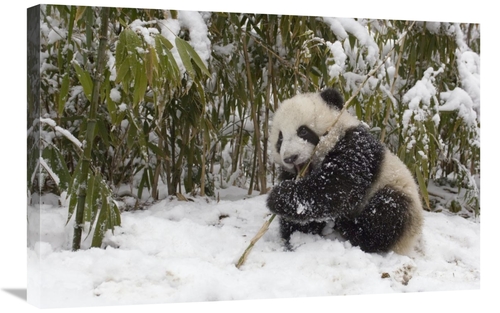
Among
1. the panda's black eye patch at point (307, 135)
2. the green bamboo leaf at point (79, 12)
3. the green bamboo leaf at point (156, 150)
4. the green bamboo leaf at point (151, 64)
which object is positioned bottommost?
the green bamboo leaf at point (156, 150)

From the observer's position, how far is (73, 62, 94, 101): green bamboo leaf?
9.55 ft

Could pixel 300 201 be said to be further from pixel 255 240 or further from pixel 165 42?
pixel 165 42

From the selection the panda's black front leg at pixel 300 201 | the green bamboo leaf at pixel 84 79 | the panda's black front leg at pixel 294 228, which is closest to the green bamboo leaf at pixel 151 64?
the green bamboo leaf at pixel 84 79

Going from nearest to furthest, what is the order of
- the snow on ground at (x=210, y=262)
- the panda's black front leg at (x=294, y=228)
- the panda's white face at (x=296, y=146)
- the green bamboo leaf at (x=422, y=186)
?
the snow on ground at (x=210, y=262), the panda's white face at (x=296, y=146), the panda's black front leg at (x=294, y=228), the green bamboo leaf at (x=422, y=186)

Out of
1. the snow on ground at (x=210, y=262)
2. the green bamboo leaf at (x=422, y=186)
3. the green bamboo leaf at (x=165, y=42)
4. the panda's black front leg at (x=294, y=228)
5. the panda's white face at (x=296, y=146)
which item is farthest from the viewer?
the green bamboo leaf at (x=422, y=186)

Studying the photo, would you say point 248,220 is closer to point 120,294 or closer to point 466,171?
point 120,294

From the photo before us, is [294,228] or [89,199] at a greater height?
[89,199]

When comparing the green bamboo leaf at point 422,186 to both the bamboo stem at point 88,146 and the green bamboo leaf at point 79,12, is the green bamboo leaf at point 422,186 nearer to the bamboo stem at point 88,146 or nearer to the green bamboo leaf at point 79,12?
the bamboo stem at point 88,146

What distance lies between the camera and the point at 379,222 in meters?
3.17

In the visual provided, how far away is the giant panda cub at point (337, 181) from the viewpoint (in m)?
3.06

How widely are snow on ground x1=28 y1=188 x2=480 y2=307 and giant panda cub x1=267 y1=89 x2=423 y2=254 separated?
92 millimetres

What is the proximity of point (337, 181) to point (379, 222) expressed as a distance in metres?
0.31

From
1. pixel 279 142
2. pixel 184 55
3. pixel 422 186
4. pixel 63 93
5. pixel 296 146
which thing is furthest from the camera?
pixel 422 186

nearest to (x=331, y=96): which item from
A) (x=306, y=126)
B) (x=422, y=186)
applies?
(x=306, y=126)
